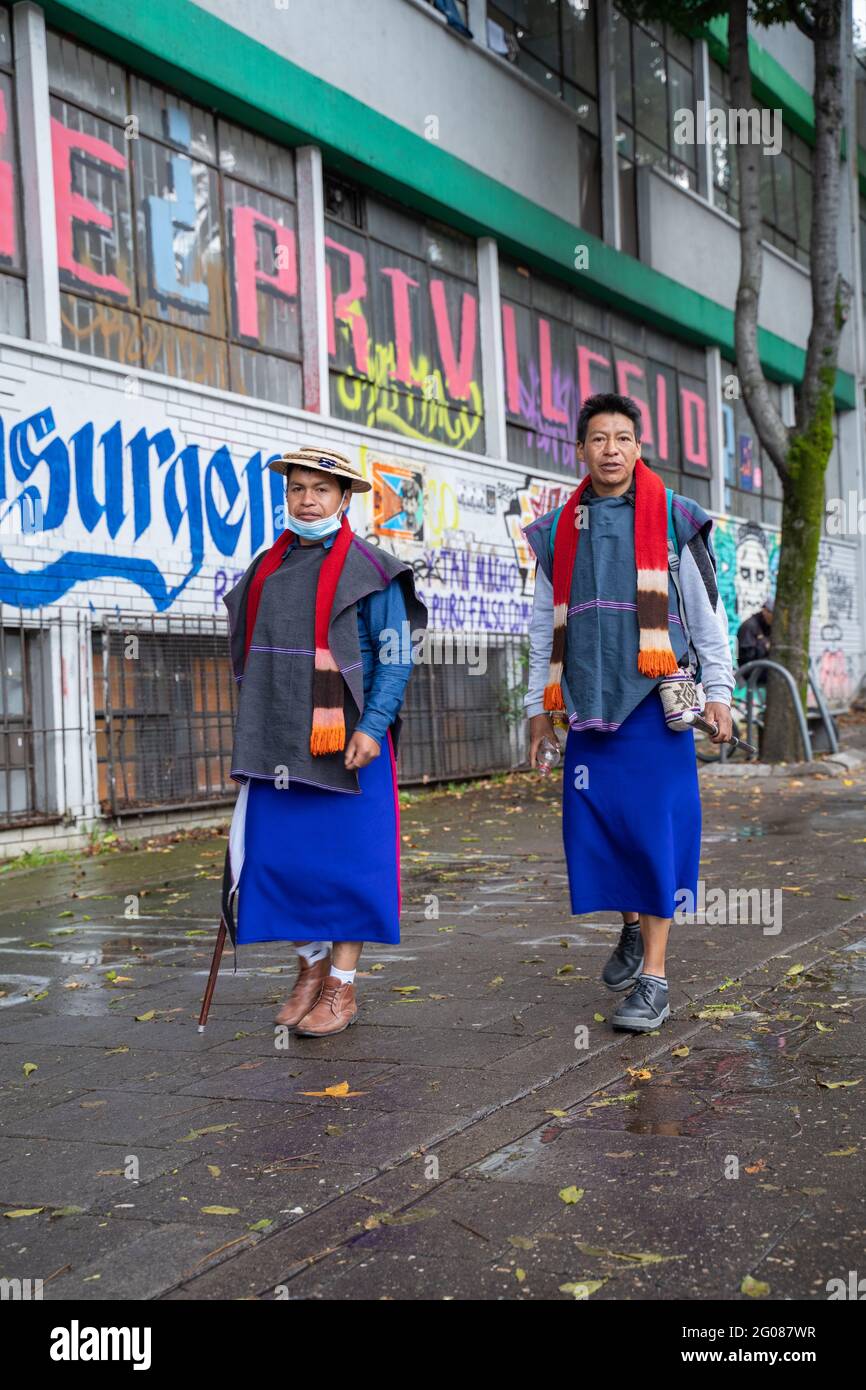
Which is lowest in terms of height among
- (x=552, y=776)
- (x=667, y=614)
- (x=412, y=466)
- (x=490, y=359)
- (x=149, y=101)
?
(x=552, y=776)

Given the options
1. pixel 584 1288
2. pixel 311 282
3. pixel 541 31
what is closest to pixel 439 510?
pixel 311 282

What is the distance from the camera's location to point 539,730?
512cm

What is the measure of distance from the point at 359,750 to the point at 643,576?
43.0 inches

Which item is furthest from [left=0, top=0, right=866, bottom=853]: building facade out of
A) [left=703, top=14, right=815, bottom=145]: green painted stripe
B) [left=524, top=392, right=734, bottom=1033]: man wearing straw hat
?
[left=524, top=392, right=734, bottom=1033]: man wearing straw hat

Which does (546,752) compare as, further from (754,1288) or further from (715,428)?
(715,428)

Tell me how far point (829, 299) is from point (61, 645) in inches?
365

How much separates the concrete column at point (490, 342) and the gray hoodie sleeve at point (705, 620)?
41.7 feet

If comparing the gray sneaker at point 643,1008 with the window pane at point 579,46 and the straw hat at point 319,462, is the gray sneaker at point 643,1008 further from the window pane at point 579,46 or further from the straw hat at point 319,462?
the window pane at point 579,46

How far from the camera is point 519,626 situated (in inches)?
690

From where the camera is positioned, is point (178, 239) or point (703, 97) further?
point (703, 97)
